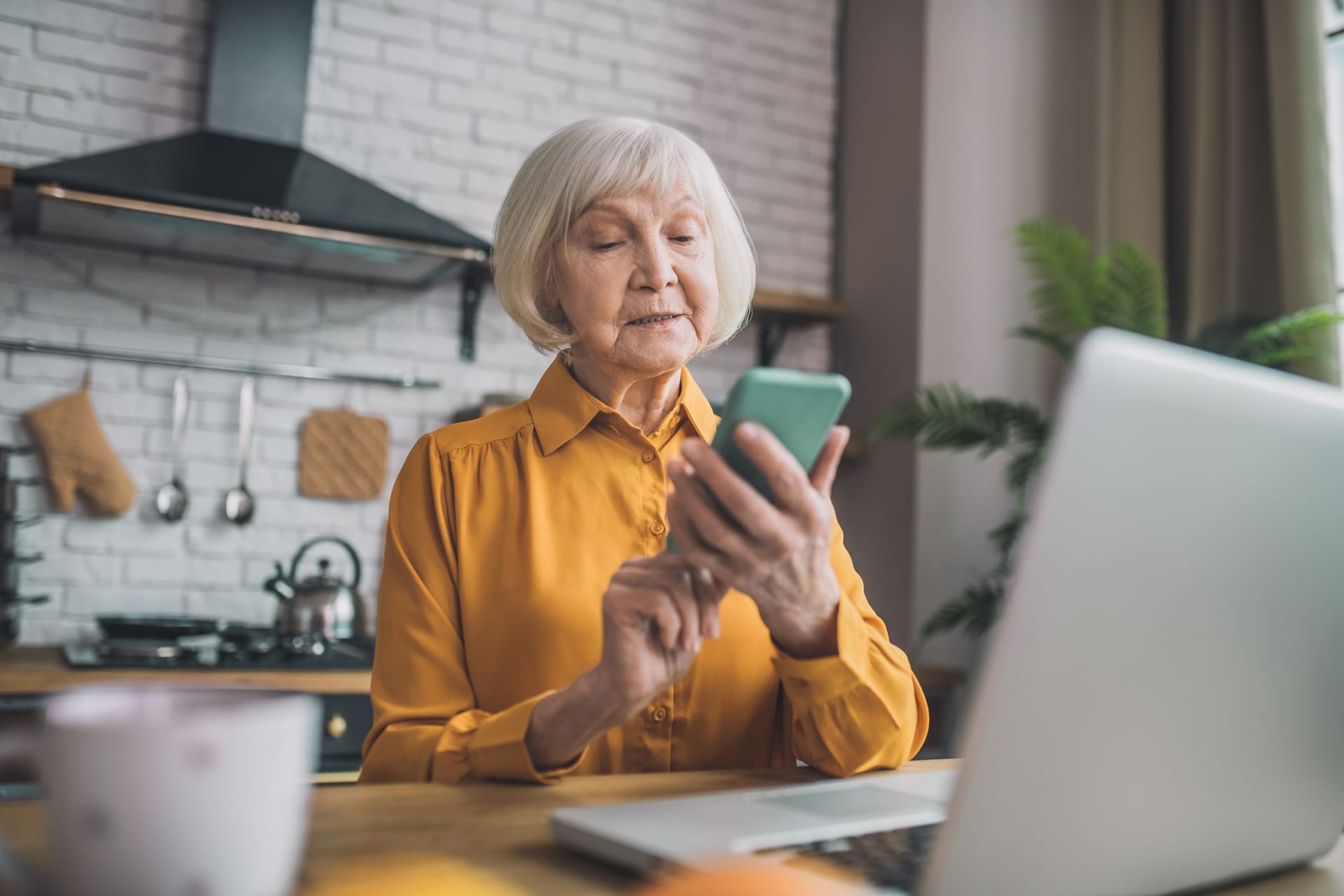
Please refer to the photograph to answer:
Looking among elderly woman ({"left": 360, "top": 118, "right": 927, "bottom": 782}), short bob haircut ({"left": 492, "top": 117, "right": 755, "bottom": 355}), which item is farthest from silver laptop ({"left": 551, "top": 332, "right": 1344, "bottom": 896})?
short bob haircut ({"left": 492, "top": 117, "right": 755, "bottom": 355})

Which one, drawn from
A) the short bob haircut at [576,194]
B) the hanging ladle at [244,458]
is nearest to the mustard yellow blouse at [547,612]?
the short bob haircut at [576,194]

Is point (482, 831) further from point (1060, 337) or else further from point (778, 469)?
point (1060, 337)

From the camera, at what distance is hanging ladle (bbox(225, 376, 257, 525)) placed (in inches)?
104

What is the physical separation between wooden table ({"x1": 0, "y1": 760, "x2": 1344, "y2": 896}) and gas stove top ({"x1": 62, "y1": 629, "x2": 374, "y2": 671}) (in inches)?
56.3

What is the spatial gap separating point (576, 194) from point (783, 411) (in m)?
0.63

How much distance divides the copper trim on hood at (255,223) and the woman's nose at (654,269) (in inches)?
51.4

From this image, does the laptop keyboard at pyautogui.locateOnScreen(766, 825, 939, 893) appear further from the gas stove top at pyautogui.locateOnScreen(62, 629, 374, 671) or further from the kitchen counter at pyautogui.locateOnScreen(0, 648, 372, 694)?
the gas stove top at pyautogui.locateOnScreen(62, 629, 374, 671)

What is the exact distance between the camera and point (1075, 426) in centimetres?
45

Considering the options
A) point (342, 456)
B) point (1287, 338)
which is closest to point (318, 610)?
point (342, 456)

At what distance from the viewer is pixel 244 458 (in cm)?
268

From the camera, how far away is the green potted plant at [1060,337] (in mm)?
2506

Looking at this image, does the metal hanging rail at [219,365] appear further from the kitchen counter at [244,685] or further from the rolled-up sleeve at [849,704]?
the rolled-up sleeve at [849,704]

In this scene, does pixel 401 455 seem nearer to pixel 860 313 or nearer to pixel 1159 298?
pixel 860 313

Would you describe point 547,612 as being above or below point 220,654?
above
